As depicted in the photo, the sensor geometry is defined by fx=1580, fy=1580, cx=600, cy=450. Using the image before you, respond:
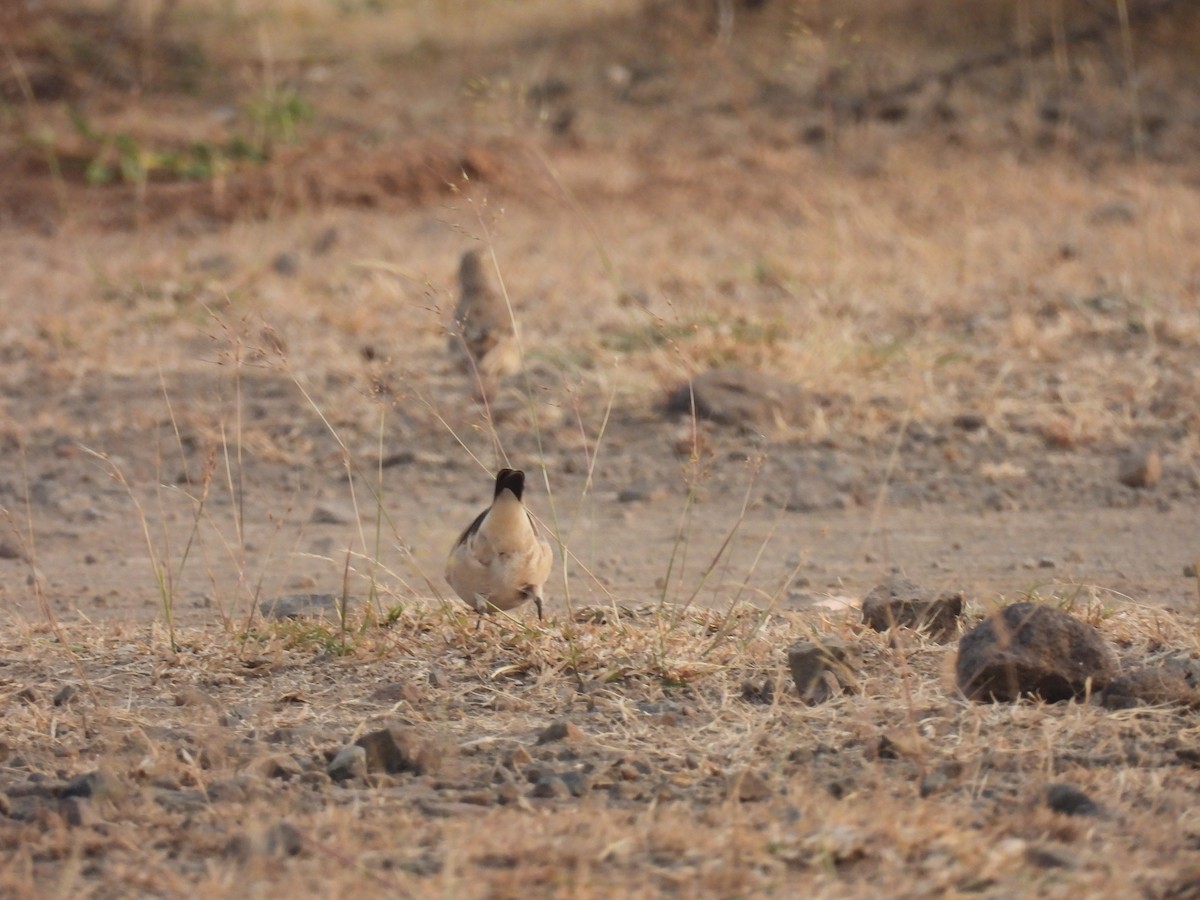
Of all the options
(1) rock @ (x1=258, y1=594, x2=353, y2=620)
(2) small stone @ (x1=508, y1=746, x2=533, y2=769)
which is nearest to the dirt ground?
(2) small stone @ (x1=508, y1=746, x2=533, y2=769)

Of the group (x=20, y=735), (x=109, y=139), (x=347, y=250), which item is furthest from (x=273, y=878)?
(x=109, y=139)

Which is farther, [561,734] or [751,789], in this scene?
[561,734]

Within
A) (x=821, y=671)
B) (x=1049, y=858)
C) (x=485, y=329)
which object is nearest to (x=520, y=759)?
(x=821, y=671)

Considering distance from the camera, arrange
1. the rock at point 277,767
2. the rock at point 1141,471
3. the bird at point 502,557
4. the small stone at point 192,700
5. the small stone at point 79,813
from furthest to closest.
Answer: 1. the rock at point 1141,471
2. the bird at point 502,557
3. the small stone at point 192,700
4. the rock at point 277,767
5. the small stone at point 79,813

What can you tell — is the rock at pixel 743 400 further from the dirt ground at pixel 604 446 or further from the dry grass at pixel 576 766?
the dry grass at pixel 576 766

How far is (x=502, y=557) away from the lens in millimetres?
3500

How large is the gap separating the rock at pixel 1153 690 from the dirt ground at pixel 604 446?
0.20 ft

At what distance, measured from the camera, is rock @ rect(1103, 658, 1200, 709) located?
3.06 metres

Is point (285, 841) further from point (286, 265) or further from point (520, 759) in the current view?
point (286, 265)

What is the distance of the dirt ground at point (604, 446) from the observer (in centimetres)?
264

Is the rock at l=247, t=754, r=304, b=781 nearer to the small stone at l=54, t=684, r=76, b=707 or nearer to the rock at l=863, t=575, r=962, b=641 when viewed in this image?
the small stone at l=54, t=684, r=76, b=707

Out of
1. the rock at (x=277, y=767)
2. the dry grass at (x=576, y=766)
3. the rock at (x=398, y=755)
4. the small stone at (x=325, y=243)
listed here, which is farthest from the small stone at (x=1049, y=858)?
the small stone at (x=325, y=243)

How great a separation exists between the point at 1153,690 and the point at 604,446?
121 inches

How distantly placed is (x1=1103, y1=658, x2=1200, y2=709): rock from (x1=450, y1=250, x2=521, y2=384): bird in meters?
3.39
